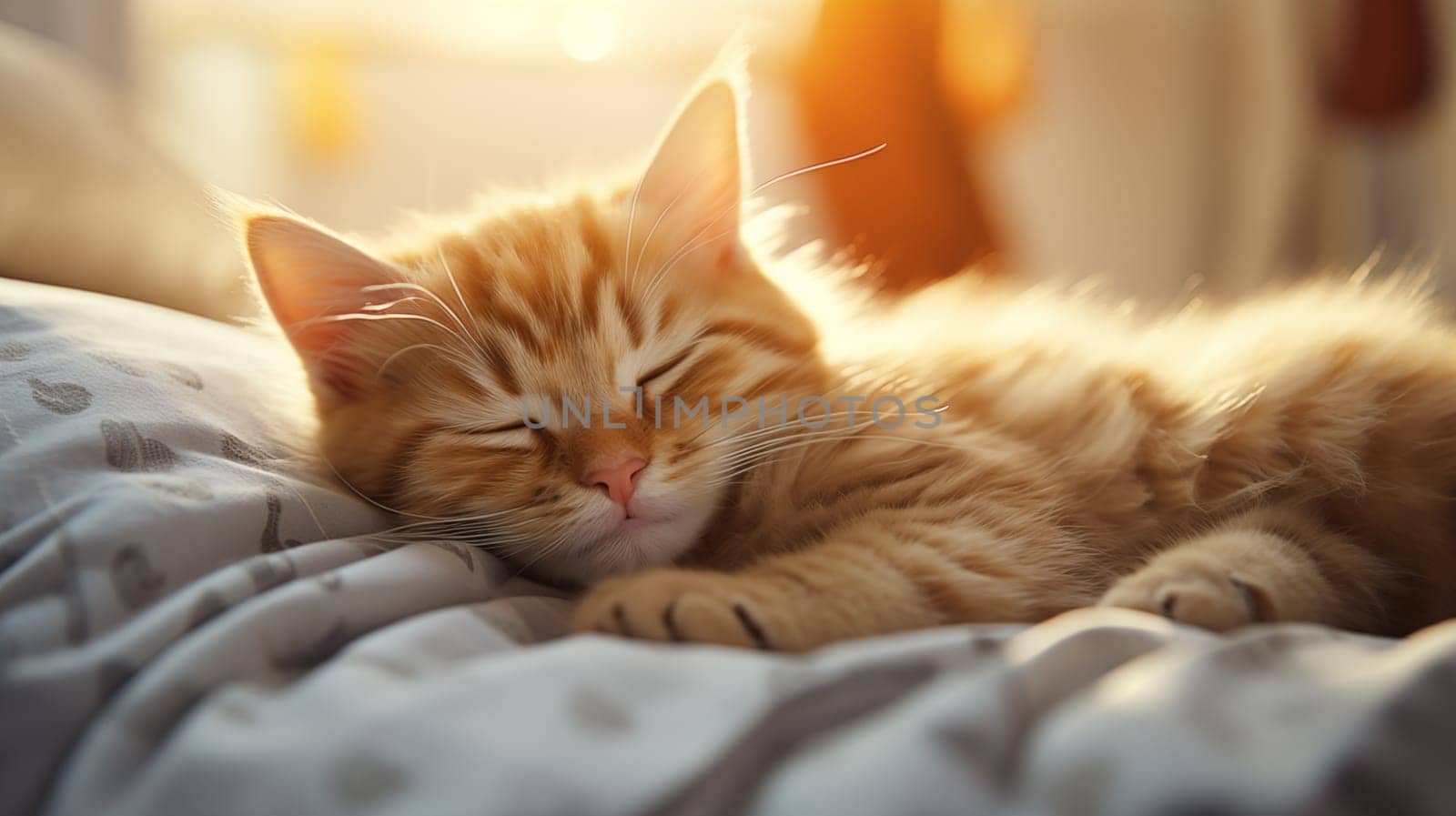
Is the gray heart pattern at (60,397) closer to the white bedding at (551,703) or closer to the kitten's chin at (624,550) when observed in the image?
the white bedding at (551,703)

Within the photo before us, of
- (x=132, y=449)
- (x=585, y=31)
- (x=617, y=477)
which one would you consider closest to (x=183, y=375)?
(x=132, y=449)

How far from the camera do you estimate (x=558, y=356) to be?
0.96 metres

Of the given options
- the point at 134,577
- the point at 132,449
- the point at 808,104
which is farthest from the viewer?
the point at 808,104

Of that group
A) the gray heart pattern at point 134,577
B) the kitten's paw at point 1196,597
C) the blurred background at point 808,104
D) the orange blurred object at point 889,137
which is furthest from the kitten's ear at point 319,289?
the orange blurred object at point 889,137

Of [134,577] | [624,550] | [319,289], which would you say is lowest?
[624,550]

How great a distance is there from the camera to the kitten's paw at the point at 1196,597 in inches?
27.9

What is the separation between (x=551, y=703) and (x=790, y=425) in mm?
512

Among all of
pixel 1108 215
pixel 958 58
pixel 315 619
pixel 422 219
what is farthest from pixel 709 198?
pixel 1108 215

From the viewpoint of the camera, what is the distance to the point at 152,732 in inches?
20.6

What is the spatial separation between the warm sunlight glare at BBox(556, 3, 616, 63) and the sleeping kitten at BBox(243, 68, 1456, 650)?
2.06m

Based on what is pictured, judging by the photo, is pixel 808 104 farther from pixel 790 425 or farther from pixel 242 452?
pixel 242 452

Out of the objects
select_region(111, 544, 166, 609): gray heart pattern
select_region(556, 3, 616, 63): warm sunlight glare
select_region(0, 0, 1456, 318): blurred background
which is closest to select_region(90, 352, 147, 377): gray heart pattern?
select_region(111, 544, 166, 609): gray heart pattern

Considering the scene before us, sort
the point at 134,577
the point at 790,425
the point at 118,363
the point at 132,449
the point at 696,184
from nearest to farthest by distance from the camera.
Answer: the point at 134,577 → the point at 132,449 → the point at 118,363 → the point at 790,425 → the point at 696,184

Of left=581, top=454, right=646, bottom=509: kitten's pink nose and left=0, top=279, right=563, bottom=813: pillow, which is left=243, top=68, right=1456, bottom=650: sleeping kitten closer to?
left=581, top=454, right=646, bottom=509: kitten's pink nose
